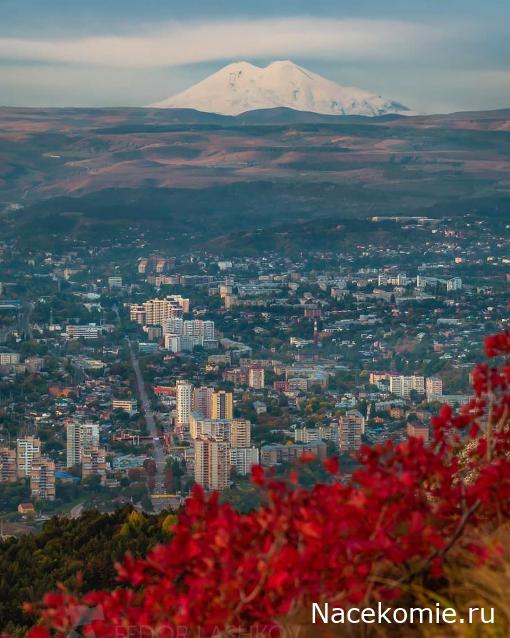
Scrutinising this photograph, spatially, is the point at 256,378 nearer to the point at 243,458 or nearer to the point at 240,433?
the point at 240,433

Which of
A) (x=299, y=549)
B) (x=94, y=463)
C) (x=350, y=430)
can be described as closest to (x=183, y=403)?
(x=94, y=463)

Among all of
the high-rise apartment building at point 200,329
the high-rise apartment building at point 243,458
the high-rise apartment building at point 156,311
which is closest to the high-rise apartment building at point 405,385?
the high-rise apartment building at point 243,458

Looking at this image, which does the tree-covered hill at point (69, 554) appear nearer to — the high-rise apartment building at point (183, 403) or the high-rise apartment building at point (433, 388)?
the high-rise apartment building at point (183, 403)

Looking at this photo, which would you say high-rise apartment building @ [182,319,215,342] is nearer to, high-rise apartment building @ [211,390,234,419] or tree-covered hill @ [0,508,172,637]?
high-rise apartment building @ [211,390,234,419]

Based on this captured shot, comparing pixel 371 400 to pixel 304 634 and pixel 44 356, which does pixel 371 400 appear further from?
pixel 304 634

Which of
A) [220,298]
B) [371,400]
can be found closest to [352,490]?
[371,400]

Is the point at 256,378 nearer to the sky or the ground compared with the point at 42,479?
nearer to the ground
